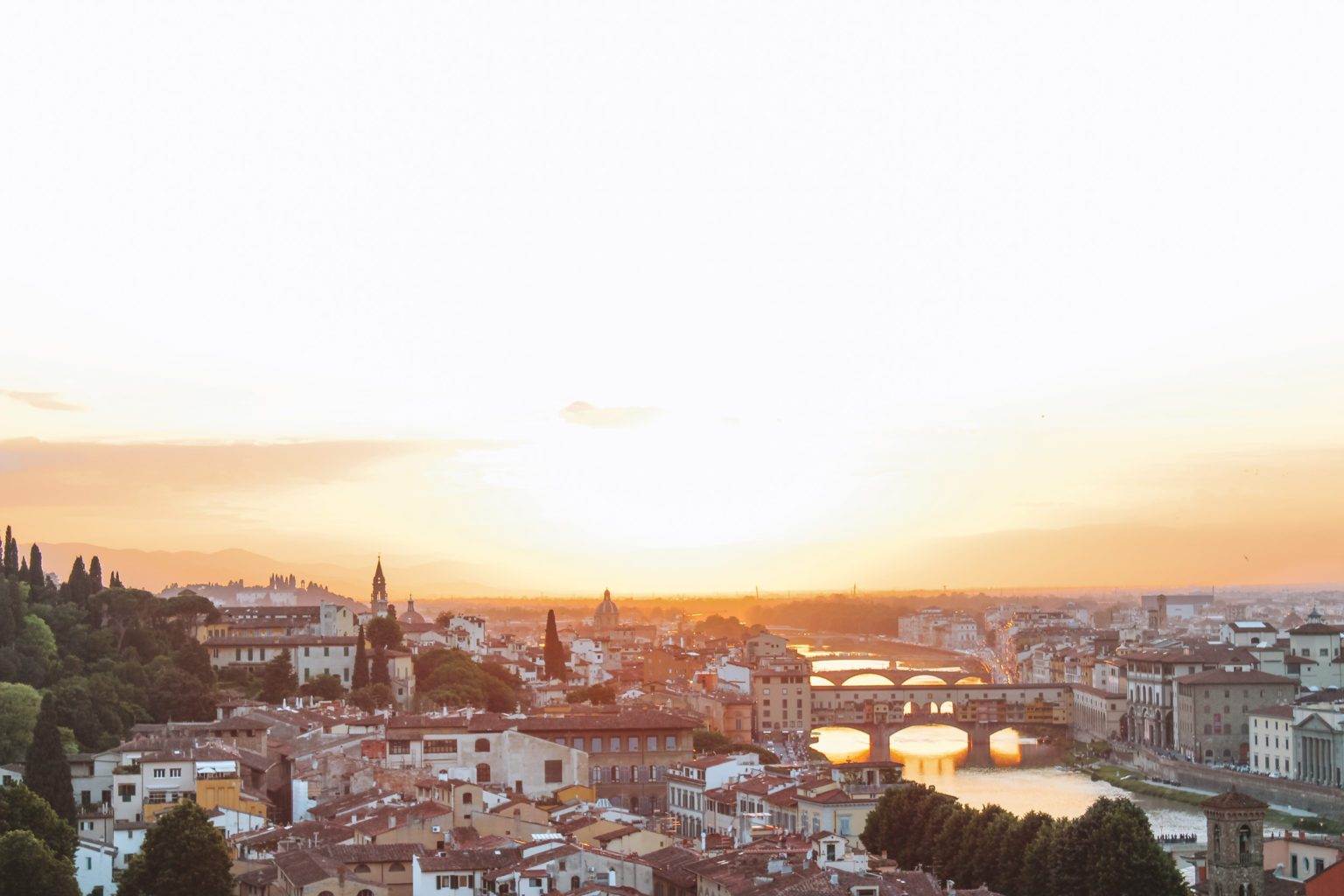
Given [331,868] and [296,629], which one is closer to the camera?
[331,868]

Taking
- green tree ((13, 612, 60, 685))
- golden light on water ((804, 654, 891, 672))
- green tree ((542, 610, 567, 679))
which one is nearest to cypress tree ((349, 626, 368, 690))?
green tree ((13, 612, 60, 685))

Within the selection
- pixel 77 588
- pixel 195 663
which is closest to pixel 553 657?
pixel 195 663

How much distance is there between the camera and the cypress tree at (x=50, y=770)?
20609 mm

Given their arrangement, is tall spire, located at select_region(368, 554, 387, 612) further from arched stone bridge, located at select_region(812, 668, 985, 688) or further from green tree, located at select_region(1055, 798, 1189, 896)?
green tree, located at select_region(1055, 798, 1189, 896)

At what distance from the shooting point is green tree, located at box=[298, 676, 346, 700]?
116 ft

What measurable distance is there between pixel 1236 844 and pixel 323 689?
23489 millimetres

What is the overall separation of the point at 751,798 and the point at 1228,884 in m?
8.20

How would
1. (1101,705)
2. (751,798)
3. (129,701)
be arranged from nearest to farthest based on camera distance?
(751,798), (129,701), (1101,705)

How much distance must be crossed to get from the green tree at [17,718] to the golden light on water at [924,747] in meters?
20.4

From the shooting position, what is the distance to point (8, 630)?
2858 cm

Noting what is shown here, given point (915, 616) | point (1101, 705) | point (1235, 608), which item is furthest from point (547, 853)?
point (915, 616)

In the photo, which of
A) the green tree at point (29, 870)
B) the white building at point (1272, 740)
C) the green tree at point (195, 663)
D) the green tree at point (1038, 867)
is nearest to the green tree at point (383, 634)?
the green tree at point (195, 663)

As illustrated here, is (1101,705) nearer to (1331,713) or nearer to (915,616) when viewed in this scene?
(1331,713)

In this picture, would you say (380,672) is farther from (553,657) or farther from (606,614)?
(606,614)
